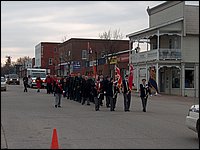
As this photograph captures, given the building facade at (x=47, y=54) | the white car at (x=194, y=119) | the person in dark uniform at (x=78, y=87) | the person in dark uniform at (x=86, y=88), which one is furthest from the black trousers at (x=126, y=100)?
the building facade at (x=47, y=54)

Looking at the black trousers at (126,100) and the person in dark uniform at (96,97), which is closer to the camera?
the black trousers at (126,100)

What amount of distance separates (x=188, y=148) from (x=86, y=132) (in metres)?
3.72

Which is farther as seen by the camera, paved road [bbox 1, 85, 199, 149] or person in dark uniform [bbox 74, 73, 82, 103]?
person in dark uniform [bbox 74, 73, 82, 103]

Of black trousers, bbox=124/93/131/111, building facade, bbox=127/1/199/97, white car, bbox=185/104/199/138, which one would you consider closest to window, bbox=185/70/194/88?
building facade, bbox=127/1/199/97

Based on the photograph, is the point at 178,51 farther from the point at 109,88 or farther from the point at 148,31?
the point at 109,88

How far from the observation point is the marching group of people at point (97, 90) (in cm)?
2155

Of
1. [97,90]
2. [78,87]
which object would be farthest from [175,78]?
[97,90]

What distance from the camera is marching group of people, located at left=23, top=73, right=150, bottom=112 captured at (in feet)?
70.7

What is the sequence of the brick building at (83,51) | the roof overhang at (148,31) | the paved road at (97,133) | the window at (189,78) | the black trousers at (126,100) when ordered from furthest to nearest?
the brick building at (83,51)
the window at (189,78)
the roof overhang at (148,31)
the black trousers at (126,100)
the paved road at (97,133)

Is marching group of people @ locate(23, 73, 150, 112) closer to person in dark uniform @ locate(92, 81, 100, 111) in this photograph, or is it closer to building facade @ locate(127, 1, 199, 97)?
person in dark uniform @ locate(92, 81, 100, 111)

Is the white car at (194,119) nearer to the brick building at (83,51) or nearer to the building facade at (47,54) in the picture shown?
the brick building at (83,51)

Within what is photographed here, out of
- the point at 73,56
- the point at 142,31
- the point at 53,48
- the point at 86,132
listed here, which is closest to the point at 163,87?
the point at 142,31

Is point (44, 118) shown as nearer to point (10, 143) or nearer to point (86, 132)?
point (86, 132)

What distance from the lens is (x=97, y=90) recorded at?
899 inches
